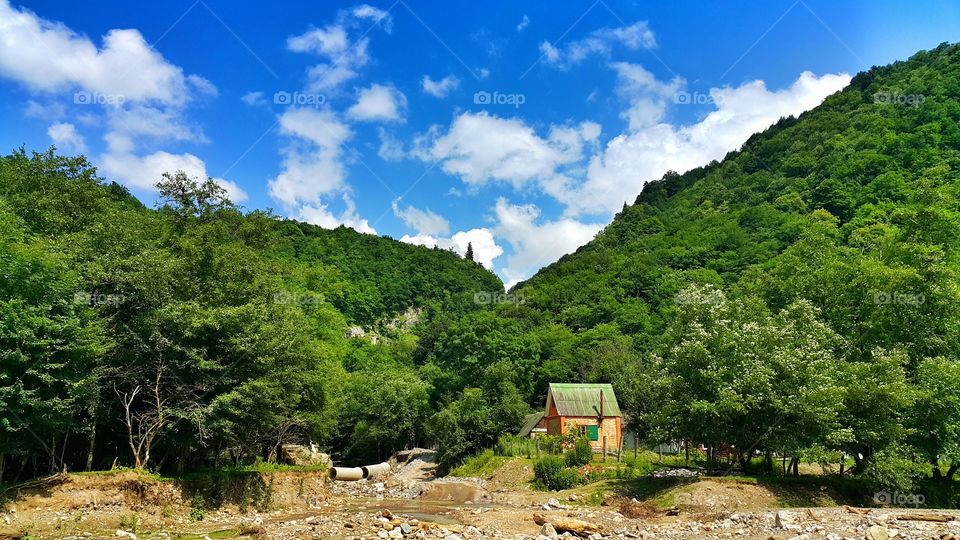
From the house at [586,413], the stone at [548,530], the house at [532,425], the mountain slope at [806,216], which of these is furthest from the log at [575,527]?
the house at [532,425]

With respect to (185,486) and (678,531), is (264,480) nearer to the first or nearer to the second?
(185,486)

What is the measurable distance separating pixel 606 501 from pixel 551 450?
15818 mm

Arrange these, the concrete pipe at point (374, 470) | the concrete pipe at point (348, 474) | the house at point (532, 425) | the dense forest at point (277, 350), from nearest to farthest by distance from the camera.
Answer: the dense forest at point (277, 350), the concrete pipe at point (348, 474), the concrete pipe at point (374, 470), the house at point (532, 425)

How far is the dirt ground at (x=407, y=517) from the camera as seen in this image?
18.6m

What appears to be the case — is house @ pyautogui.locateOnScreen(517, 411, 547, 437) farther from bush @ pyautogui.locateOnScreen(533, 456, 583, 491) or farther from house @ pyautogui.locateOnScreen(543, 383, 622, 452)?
bush @ pyautogui.locateOnScreen(533, 456, 583, 491)

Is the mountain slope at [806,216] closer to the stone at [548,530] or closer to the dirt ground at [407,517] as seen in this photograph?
the dirt ground at [407,517]

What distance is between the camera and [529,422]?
58.1 metres

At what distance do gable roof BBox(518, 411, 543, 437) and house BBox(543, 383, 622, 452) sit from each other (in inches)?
44.1

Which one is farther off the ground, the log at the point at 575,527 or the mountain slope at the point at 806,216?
the mountain slope at the point at 806,216

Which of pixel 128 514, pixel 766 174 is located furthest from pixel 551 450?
pixel 766 174

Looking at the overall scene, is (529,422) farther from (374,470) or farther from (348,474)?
(348,474)

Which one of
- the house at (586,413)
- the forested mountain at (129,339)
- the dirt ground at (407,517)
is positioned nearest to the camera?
the dirt ground at (407,517)

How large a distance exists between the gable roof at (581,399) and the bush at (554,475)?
1800cm

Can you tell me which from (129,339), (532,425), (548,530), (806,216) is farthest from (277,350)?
(806,216)
